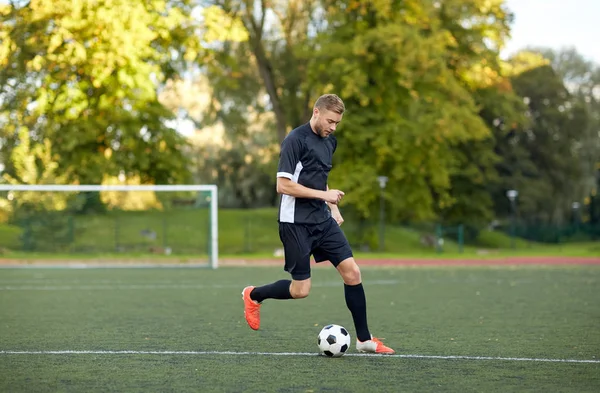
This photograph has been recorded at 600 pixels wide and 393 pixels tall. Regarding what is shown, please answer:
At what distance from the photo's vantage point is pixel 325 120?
7.66m

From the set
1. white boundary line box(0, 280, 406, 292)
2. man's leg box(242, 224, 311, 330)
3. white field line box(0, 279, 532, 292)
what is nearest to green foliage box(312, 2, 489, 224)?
white field line box(0, 279, 532, 292)

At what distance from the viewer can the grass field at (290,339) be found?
649cm

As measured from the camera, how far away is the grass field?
6.49 m

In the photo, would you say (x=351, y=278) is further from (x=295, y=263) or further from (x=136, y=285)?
→ (x=136, y=285)

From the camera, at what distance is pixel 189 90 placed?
5191 cm

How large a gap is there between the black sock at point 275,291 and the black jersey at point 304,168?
621mm

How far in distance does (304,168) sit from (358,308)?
4.10 ft

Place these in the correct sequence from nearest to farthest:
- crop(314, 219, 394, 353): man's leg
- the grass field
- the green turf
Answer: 1. the grass field
2. crop(314, 219, 394, 353): man's leg
3. the green turf

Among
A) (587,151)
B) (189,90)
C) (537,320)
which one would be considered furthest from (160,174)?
(587,151)

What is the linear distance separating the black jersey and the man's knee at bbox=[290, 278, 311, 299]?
52 cm

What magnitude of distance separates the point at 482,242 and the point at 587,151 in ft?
67.1

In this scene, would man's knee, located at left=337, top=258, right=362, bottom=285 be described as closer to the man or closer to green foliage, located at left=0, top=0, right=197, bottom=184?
the man

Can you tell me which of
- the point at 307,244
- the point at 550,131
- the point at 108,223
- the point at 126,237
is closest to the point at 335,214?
the point at 307,244

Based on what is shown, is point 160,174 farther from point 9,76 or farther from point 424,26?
point 424,26
